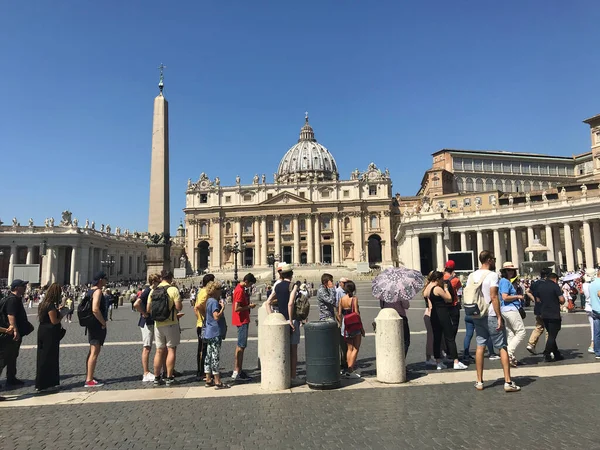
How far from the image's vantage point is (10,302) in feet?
20.3

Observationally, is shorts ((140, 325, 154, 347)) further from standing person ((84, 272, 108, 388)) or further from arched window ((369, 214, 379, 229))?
arched window ((369, 214, 379, 229))

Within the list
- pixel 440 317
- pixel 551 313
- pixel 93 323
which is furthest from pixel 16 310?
pixel 551 313

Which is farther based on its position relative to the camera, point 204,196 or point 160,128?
point 204,196

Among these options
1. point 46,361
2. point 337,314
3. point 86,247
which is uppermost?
point 86,247

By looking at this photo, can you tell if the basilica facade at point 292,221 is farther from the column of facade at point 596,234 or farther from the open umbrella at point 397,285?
the open umbrella at point 397,285

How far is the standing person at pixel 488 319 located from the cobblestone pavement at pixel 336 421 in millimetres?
301

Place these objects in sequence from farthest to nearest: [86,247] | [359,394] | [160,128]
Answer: [86,247], [160,128], [359,394]

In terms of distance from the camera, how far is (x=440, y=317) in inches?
282

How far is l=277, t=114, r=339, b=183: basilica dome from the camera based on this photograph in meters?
101

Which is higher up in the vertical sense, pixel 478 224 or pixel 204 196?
pixel 204 196

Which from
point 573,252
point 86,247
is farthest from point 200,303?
point 86,247

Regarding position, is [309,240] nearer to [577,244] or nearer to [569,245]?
[577,244]

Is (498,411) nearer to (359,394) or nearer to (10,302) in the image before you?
(359,394)

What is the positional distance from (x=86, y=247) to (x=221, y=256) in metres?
21.5
